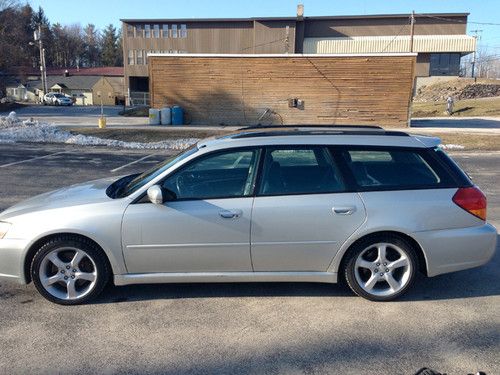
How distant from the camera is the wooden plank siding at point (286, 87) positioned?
25.4m

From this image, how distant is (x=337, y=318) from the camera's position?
3729 millimetres

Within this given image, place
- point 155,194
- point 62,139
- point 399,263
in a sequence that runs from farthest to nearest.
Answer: point 62,139 → point 399,263 → point 155,194

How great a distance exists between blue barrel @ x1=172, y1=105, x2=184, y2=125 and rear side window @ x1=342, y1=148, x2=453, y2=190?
23421mm

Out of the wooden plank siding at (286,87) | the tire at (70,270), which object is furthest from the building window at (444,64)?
the tire at (70,270)

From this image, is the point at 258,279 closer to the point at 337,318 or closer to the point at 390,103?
the point at 337,318

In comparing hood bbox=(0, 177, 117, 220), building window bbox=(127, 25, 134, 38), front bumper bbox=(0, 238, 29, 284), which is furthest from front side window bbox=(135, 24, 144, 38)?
front bumper bbox=(0, 238, 29, 284)

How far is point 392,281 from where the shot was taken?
3.99 metres

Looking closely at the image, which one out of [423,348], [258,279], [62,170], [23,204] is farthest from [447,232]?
[62,170]

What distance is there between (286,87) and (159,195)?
23473 millimetres

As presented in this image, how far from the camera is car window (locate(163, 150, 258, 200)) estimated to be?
3937 mm

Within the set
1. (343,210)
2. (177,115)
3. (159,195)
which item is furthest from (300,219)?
(177,115)

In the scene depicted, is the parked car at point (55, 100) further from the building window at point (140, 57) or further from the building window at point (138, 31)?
the building window at point (138, 31)

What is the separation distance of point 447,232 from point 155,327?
261 centimetres

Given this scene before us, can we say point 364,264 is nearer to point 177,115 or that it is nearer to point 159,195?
point 159,195
